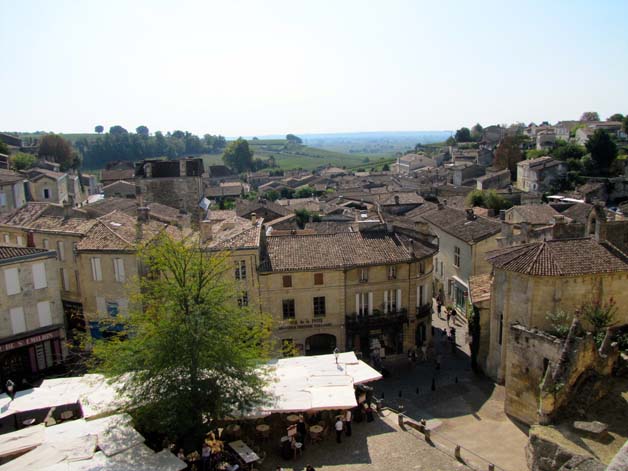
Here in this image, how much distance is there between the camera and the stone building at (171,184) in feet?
190

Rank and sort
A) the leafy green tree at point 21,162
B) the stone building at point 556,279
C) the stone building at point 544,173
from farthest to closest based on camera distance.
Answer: the leafy green tree at point 21,162 < the stone building at point 544,173 < the stone building at point 556,279

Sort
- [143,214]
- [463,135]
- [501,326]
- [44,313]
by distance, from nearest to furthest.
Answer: [501,326] → [44,313] → [143,214] → [463,135]

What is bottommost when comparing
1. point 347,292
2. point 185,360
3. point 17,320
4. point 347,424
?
point 347,424

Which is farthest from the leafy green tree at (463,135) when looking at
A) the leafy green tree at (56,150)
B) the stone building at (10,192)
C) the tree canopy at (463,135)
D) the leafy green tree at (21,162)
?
the stone building at (10,192)

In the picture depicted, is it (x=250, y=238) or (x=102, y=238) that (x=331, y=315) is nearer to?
(x=250, y=238)

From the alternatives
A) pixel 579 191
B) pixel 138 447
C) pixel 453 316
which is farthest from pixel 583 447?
pixel 579 191

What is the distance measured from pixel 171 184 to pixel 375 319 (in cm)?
3141

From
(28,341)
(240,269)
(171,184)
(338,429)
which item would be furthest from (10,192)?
(338,429)

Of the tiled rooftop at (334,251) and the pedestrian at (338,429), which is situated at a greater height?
the tiled rooftop at (334,251)

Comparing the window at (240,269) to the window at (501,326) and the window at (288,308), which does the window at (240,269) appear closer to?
the window at (288,308)

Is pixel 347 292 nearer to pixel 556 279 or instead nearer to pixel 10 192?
pixel 556 279

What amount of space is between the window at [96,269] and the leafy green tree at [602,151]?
74270 millimetres

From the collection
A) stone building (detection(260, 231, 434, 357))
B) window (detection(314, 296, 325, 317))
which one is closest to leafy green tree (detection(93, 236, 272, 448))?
stone building (detection(260, 231, 434, 357))

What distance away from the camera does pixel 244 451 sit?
2064cm
